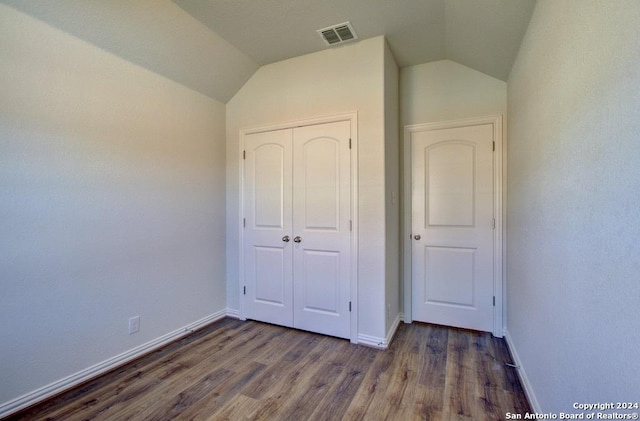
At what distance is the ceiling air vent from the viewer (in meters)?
2.32


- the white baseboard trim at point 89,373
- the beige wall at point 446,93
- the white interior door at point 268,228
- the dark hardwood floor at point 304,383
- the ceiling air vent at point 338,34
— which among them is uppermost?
the ceiling air vent at point 338,34

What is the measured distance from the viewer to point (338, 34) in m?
2.42

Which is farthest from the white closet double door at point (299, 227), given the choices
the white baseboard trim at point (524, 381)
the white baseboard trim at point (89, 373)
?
the white baseboard trim at point (524, 381)

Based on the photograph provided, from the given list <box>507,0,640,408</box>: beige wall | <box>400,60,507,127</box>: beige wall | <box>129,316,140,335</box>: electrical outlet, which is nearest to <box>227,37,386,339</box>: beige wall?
<box>400,60,507,127</box>: beige wall

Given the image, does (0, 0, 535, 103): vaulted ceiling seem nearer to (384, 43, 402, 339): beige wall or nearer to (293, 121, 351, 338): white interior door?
(384, 43, 402, 339): beige wall

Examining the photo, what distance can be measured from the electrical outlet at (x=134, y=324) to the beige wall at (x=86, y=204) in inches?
1.3

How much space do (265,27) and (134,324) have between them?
8.64 ft

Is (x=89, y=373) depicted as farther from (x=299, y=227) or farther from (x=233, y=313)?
(x=299, y=227)

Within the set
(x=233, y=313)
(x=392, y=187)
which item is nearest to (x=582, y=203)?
(x=392, y=187)

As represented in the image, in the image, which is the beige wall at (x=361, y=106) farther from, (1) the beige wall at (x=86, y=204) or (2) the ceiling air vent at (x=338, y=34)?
(1) the beige wall at (x=86, y=204)

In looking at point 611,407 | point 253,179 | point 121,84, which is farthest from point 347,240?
point 121,84

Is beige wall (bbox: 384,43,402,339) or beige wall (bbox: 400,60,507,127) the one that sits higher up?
beige wall (bbox: 400,60,507,127)

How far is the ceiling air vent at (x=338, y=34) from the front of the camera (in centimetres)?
232

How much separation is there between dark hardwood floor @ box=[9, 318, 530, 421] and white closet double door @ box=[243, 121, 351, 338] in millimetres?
338
